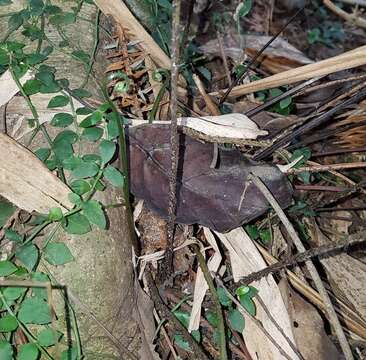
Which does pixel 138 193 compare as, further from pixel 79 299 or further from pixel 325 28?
pixel 325 28

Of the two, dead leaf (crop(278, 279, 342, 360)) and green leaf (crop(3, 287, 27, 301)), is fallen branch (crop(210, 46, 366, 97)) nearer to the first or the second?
dead leaf (crop(278, 279, 342, 360))

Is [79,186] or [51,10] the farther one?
[51,10]

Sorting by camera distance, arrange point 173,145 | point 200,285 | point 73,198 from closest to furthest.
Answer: point 173,145 → point 73,198 → point 200,285

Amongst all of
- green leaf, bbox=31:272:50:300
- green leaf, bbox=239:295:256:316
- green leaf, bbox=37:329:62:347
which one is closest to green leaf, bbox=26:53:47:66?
green leaf, bbox=31:272:50:300

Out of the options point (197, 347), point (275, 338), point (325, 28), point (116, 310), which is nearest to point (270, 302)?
point (275, 338)

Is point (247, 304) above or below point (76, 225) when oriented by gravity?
below

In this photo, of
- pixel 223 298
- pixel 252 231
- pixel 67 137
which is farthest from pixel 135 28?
pixel 223 298

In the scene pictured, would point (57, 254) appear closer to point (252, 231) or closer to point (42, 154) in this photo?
point (42, 154)
